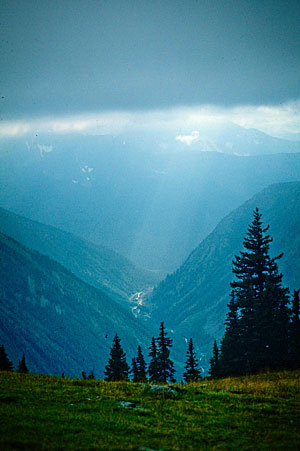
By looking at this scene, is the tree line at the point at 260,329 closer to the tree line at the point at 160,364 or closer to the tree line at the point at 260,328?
the tree line at the point at 260,328

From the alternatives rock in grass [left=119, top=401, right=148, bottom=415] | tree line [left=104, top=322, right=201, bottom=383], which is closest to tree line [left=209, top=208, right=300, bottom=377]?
tree line [left=104, top=322, right=201, bottom=383]

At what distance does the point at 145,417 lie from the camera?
17281 millimetres

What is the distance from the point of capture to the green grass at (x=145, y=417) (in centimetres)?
1450

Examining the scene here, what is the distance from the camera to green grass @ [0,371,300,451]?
14.5m

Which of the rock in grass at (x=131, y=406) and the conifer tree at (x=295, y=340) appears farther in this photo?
the conifer tree at (x=295, y=340)

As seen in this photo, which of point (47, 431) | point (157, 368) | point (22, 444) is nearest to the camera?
point (22, 444)

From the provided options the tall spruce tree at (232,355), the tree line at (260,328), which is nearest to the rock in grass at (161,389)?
the tree line at (260,328)

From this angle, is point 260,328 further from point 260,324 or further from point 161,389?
point 161,389

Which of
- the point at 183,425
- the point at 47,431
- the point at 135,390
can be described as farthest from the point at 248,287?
the point at 47,431

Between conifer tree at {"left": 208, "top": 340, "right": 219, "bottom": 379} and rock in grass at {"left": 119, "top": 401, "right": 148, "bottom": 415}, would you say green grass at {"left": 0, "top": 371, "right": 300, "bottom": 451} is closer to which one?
rock in grass at {"left": 119, "top": 401, "right": 148, "bottom": 415}

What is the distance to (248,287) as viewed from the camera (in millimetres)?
45469

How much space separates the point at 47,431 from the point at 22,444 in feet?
4.70

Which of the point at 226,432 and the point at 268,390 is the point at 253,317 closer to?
the point at 268,390

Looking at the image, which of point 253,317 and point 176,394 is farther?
point 253,317
